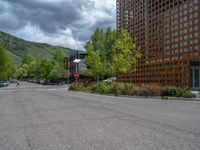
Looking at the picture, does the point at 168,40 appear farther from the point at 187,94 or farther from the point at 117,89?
the point at 187,94

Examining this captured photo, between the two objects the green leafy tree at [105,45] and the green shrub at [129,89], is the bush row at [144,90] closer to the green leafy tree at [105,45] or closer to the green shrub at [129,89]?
the green shrub at [129,89]

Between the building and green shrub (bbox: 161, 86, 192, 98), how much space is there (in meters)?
3.84

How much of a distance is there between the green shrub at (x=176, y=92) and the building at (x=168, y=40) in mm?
3844

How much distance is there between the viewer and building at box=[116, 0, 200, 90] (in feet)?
76.9

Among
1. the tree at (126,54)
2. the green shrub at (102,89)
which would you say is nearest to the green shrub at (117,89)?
the green shrub at (102,89)

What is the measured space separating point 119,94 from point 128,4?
15.1 meters

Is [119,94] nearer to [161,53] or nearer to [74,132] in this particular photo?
[161,53]

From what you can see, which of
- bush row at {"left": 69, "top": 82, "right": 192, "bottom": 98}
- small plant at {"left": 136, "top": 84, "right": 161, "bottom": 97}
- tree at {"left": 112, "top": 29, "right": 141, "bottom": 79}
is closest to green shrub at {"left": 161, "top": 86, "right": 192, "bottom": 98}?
bush row at {"left": 69, "top": 82, "right": 192, "bottom": 98}

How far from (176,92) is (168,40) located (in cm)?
784

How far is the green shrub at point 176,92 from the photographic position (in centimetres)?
1897

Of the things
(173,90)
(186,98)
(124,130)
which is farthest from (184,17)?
(124,130)

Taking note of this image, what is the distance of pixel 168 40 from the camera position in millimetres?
25891

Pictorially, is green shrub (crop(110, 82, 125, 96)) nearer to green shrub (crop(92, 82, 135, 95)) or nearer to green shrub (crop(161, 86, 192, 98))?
green shrub (crop(92, 82, 135, 95))

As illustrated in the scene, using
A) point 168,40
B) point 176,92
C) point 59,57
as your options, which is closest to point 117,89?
point 176,92
